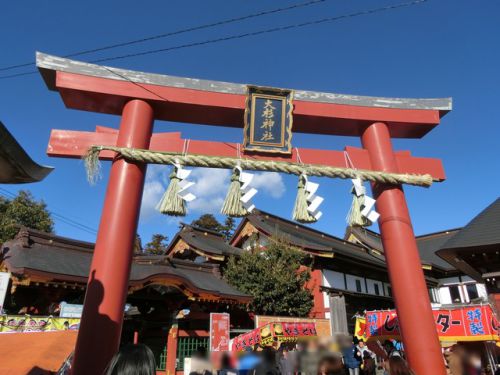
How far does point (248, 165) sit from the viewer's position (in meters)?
4.48

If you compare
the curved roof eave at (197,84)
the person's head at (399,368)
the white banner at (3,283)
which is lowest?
the person's head at (399,368)

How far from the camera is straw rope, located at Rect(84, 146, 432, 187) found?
421 centimetres

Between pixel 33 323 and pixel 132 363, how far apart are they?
823cm

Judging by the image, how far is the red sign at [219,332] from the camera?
9977mm

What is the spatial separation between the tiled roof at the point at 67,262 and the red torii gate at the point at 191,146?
5.73 metres

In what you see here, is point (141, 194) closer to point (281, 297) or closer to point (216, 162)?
point (216, 162)

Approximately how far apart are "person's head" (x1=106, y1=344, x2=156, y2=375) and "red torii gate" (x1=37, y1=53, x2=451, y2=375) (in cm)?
188

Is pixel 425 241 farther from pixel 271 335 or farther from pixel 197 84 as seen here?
pixel 197 84

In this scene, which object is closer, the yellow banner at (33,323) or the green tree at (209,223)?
the yellow banner at (33,323)

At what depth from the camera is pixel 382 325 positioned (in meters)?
9.74

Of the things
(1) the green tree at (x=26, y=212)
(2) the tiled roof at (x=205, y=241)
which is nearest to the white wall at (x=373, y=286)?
(2) the tiled roof at (x=205, y=241)

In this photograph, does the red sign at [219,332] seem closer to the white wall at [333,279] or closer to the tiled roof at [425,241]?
the white wall at [333,279]

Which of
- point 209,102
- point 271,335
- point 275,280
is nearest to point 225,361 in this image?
point 271,335

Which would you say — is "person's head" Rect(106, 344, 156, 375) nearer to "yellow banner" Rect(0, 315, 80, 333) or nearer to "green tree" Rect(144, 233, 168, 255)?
"yellow banner" Rect(0, 315, 80, 333)
